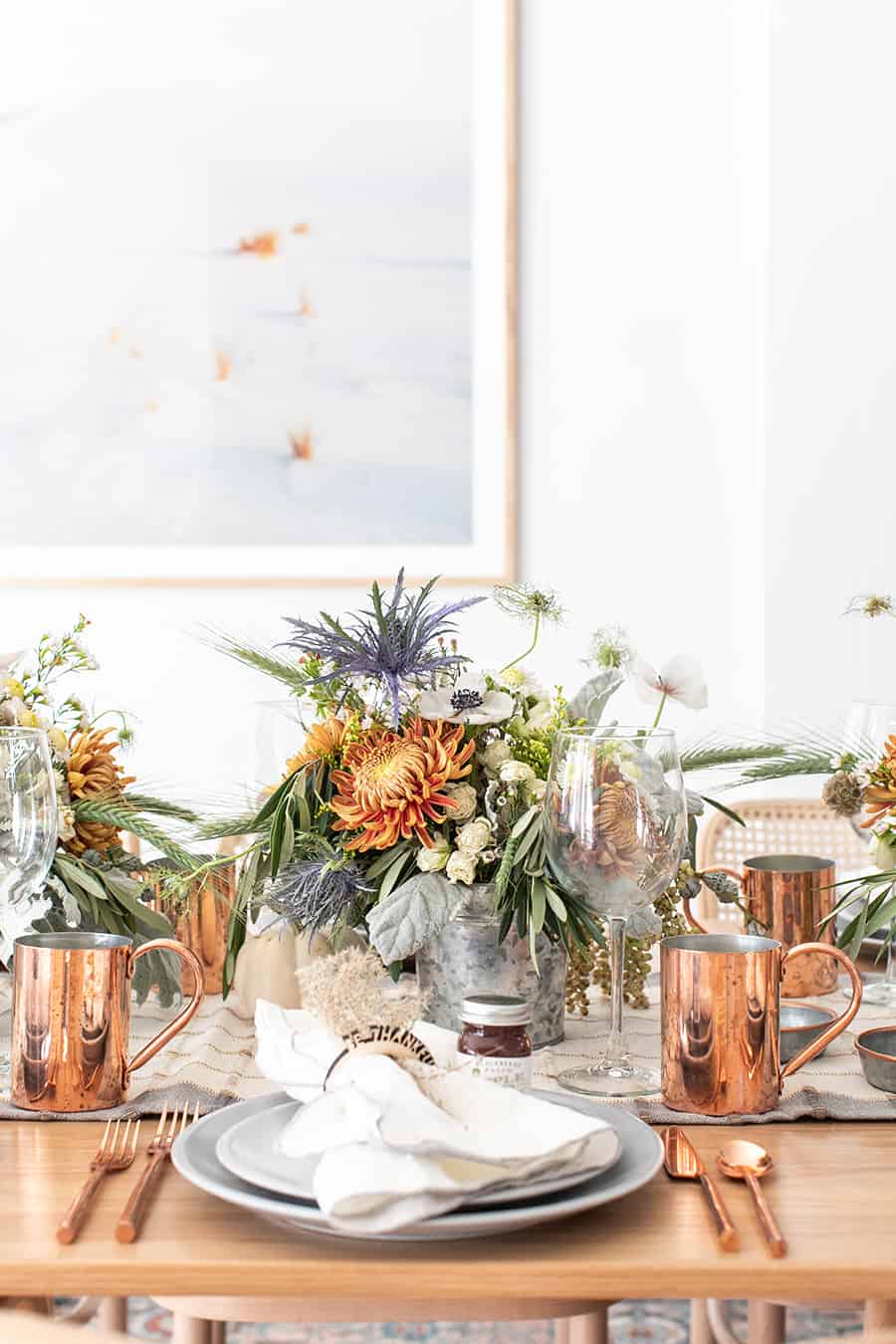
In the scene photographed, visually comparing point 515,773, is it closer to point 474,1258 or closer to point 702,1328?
point 474,1258

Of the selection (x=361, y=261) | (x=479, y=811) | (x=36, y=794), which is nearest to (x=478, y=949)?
(x=479, y=811)

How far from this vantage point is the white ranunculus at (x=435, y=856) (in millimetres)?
1047

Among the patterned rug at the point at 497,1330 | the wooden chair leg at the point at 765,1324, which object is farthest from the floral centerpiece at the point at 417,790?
the patterned rug at the point at 497,1330

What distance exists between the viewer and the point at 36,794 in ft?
3.22

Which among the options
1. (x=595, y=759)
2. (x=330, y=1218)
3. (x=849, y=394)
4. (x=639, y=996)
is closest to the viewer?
(x=330, y=1218)

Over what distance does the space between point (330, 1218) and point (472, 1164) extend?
74 mm

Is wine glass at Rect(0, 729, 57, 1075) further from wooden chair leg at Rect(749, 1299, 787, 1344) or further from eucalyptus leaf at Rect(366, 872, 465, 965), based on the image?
wooden chair leg at Rect(749, 1299, 787, 1344)

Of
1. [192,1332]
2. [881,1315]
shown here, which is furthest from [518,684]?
[192,1332]

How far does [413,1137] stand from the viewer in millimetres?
701

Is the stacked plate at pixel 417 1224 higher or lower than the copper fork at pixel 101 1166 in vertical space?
higher

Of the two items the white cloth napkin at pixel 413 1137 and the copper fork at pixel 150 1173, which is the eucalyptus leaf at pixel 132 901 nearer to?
the copper fork at pixel 150 1173

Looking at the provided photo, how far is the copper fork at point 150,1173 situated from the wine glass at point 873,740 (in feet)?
2.03

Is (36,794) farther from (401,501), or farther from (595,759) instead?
(401,501)

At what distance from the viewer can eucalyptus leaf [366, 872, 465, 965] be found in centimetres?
102
